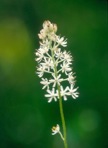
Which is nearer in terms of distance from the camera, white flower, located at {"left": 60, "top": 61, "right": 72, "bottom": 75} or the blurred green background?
white flower, located at {"left": 60, "top": 61, "right": 72, "bottom": 75}

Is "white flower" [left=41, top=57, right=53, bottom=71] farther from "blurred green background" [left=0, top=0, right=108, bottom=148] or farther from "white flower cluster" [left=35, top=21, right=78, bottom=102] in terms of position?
"blurred green background" [left=0, top=0, right=108, bottom=148]

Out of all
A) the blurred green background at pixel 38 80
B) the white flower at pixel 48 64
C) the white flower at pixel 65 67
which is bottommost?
the white flower at pixel 65 67

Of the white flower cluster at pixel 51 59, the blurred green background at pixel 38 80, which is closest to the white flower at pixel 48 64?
the white flower cluster at pixel 51 59

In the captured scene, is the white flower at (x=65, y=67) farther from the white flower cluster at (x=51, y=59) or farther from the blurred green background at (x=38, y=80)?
the blurred green background at (x=38, y=80)

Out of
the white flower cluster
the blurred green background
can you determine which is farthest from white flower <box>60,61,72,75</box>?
the blurred green background

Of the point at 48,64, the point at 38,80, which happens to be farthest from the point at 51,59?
the point at 38,80

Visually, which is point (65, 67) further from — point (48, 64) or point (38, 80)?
point (38, 80)

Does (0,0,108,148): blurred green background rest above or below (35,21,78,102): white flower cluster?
above

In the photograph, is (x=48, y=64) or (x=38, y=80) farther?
(x=38, y=80)

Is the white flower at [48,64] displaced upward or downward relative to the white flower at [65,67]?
upward
